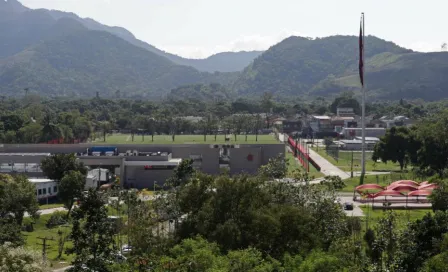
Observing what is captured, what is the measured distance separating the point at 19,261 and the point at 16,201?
14525 mm

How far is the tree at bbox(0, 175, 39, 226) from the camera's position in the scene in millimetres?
33875

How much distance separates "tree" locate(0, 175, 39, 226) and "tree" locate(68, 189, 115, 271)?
41.5ft

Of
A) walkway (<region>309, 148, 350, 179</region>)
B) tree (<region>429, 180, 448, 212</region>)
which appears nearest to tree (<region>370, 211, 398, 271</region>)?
tree (<region>429, 180, 448, 212</region>)

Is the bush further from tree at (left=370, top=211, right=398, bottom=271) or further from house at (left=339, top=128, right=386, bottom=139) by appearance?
house at (left=339, top=128, right=386, bottom=139)

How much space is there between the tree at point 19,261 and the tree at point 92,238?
44.8 inches

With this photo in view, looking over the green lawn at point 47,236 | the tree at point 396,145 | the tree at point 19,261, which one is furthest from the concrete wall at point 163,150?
the tree at point 19,261

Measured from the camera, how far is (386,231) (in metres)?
22.0

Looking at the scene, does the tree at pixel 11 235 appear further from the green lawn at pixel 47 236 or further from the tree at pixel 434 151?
the tree at pixel 434 151

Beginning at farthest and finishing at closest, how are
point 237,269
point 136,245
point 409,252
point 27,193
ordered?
point 27,193 < point 136,245 < point 409,252 < point 237,269

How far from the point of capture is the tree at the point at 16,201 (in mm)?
33875

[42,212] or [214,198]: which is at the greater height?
[214,198]

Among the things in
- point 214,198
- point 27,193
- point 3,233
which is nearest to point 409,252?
point 214,198

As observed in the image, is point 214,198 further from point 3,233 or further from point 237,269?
point 3,233

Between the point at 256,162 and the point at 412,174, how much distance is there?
1375cm
